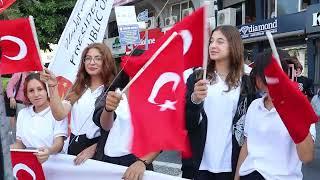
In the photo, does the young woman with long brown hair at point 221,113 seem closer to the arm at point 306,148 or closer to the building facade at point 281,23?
the arm at point 306,148

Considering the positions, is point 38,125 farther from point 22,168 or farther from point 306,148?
point 306,148

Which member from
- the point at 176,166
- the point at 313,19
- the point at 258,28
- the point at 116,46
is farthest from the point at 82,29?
the point at 116,46

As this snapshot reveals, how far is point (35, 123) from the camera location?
3.65 m

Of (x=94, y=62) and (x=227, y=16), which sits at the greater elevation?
(x=227, y=16)

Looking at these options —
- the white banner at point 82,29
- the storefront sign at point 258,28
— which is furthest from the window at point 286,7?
the white banner at point 82,29

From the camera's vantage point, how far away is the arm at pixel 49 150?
11.1 ft

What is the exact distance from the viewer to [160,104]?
267 centimetres

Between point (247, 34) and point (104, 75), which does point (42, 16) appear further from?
point (104, 75)

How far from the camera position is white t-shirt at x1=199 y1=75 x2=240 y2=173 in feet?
9.73

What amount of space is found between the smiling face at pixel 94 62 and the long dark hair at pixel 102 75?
0.07 feet

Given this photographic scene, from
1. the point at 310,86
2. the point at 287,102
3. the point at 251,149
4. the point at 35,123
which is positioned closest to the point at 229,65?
the point at 251,149

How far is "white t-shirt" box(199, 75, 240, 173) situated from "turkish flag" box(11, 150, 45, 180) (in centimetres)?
122

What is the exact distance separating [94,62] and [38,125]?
0.63 m

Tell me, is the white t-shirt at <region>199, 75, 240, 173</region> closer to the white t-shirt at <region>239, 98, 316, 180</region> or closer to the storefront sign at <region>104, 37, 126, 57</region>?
the white t-shirt at <region>239, 98, 316, 180</region>
